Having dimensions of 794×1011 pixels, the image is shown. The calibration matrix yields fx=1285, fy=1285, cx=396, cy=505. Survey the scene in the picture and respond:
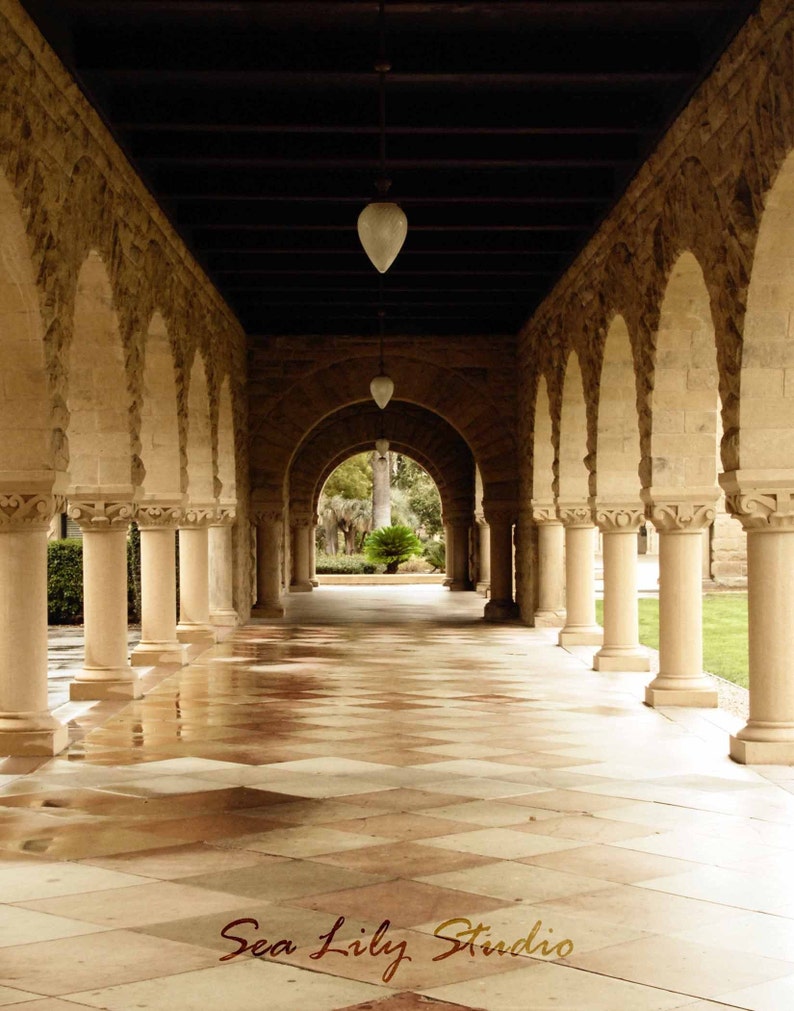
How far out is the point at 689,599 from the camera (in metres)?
9.90

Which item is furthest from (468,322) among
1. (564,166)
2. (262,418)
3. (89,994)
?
(89,994)

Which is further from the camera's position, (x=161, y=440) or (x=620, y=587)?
(x=161, y=440)

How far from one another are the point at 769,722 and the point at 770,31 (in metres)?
3.86

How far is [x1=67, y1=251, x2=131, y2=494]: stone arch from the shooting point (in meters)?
10.1

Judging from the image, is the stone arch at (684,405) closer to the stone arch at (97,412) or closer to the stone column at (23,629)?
the stone arch at (97,412)

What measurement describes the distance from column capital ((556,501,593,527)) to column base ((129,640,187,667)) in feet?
15.1

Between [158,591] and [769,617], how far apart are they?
23.2ft

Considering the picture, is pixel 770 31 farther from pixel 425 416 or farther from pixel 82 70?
pixel 425 416

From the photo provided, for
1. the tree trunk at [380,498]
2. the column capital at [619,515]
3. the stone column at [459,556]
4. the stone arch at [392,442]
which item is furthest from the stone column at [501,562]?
the tree trunk at [380,498]

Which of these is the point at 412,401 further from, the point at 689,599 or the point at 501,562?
the point at 689,599

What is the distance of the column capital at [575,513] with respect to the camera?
1451 cm

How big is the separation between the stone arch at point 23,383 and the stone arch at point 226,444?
313 inches

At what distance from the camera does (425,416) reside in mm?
28500

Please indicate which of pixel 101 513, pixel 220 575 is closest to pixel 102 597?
pixel 101 513
